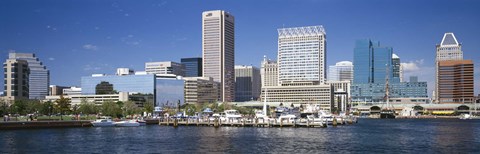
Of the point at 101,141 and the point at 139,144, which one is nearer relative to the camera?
the point at 139,144

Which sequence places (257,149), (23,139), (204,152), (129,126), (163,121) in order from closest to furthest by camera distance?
(204,152)
(257,149)
(23,139)
(129,126)
(163,121)

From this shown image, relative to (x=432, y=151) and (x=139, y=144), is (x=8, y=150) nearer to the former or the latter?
(x=139, y=144)

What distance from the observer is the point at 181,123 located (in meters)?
163

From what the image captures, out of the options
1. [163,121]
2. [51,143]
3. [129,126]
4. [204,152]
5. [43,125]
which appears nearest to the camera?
[204,152]

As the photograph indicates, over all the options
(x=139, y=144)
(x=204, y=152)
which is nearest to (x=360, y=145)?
(x=204, y=152)

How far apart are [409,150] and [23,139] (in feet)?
199

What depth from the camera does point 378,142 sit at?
322ft

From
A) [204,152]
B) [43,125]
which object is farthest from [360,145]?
[43,125]

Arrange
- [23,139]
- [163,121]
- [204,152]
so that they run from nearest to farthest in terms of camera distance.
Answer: [204,152] → [23,139] → [163,121]

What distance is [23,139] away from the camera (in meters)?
95.6

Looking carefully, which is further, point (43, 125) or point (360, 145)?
point (43, 125)

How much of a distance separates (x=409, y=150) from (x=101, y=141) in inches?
1912

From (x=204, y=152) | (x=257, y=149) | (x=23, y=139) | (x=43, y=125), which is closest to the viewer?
(x=204, y=152)

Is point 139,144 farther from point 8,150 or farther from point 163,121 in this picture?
point 163,121
